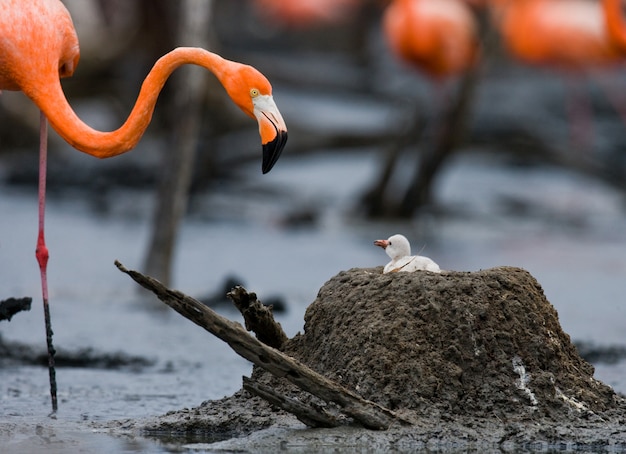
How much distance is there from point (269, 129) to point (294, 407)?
124cm

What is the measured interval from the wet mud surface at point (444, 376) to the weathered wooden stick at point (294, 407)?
48 millimetres

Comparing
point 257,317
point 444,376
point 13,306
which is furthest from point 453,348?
point 13,306

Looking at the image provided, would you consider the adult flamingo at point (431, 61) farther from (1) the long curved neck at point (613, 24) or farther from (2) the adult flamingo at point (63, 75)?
(2) the adult flamingo at point (63, 75)

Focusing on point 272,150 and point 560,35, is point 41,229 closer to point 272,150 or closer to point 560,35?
point 272,150

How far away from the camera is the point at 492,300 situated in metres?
5.24

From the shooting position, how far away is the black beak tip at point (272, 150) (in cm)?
533

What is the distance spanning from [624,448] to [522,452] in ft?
1.26

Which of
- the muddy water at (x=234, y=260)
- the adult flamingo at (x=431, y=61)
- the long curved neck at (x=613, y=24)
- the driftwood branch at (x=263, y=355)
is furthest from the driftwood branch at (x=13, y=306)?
the adult flamingo at (x=431, y=61)

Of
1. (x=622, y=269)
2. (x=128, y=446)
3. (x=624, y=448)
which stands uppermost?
(x=622, y=269)

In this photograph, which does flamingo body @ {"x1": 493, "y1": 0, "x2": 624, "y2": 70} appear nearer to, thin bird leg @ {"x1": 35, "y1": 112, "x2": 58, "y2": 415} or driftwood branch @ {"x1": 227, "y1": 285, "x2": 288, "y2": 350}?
thin bird leg @ {"x1": 35, "y1": 112, "x2": 58, "y2": 415}

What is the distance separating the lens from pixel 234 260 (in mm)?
11234

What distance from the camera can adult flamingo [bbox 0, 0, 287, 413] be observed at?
5.53 m

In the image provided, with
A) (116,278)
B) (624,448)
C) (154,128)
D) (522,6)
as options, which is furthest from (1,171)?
(624,448)

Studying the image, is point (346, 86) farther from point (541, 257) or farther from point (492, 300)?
point (492, 300)
